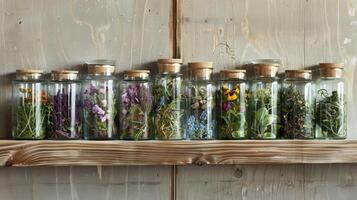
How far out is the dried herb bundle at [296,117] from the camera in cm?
150

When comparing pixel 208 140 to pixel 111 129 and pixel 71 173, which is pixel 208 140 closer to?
pixel 111 129

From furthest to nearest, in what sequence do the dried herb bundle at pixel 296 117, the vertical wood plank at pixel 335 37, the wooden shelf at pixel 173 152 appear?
the vertical wood plank at pixel 335 37 < the dried herb bundle at pixel 296 117 < the wooden shelf at pixel 173 152

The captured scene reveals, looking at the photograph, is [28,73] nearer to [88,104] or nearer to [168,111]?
[88,104]

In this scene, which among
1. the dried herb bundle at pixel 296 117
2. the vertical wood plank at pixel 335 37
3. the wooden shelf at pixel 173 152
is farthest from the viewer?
the vertical wood plank at pixel 335 37

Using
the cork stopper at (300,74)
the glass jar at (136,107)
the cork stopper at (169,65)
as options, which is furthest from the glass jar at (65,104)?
the cork stopper at (300,74)

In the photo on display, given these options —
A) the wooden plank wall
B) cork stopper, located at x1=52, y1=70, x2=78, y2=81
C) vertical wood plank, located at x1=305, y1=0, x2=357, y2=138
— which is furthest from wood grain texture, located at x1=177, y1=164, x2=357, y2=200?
cork stopper, located at x1=52, y1=70, x2=78, y2=81

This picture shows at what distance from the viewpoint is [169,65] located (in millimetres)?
1487

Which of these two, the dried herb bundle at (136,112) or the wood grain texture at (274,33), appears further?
the wood grain texture at (274,33)

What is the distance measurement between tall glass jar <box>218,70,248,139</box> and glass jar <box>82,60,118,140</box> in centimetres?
27

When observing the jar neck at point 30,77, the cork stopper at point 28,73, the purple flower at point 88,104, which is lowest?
the purple flower at point 88,104

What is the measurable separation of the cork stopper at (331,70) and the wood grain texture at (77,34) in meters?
0.41

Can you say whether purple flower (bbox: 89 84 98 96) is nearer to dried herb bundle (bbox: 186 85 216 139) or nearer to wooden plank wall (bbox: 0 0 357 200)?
wooden plank wall (bbox: 0 0 357 200)

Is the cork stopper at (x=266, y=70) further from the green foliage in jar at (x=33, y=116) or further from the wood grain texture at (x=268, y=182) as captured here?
the green foliage in jar at (x=33, y=116)

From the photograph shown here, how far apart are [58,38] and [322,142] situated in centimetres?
72
